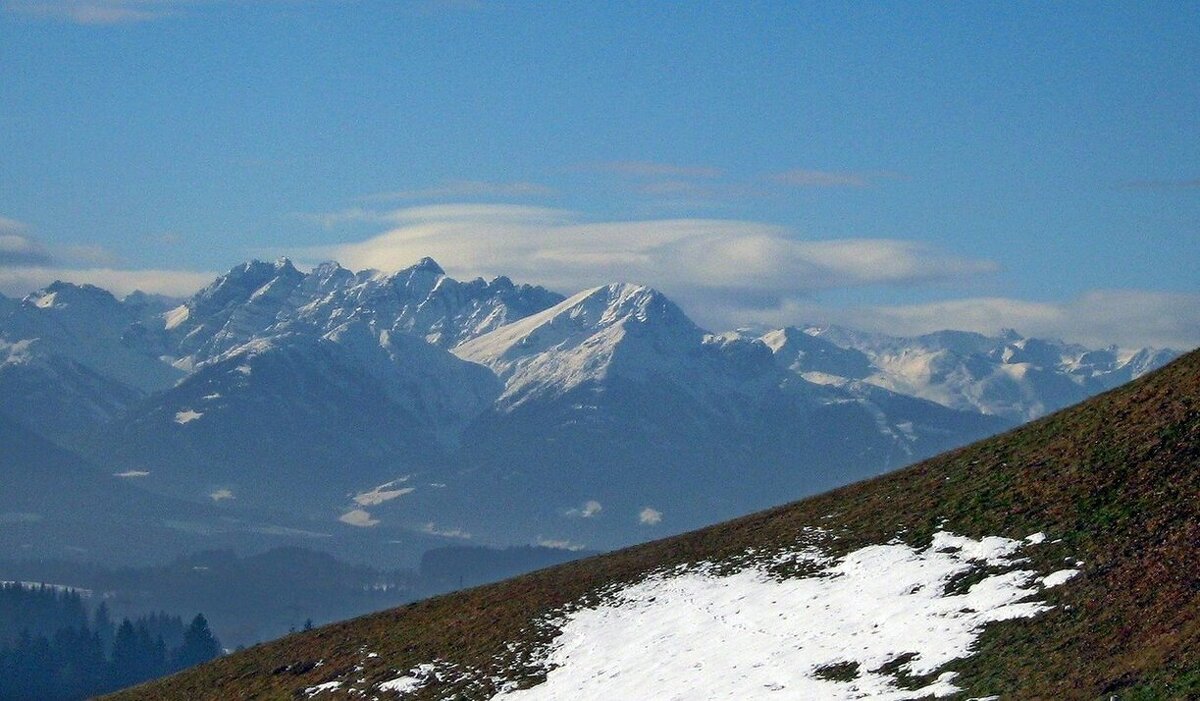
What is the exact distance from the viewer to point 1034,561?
5394 centimetres

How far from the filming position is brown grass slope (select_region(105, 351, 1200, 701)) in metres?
45.2

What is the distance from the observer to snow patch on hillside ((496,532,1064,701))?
1986 inches

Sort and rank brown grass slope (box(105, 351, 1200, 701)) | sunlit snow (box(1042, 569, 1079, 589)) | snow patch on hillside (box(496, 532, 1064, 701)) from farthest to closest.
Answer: sunlit snow (box(1042, 569, 1079, 589)), snow patch on hillside (box(496, 532, 1064, 701)), brown grass slope (box(105, 351, 1200, 701))

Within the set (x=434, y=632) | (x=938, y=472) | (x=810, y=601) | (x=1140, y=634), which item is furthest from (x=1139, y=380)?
(x=434, y=632)

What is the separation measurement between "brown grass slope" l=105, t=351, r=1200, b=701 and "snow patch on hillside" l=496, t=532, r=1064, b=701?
1296mm

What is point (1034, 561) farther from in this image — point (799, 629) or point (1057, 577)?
point (799, 629)

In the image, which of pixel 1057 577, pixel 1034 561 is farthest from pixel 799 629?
pixel 1057 577

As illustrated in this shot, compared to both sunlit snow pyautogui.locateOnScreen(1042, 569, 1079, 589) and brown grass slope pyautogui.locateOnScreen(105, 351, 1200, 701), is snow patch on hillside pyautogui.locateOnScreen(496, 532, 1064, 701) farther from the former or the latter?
brown grass slope pyautogui.locateOnScreen(105, 351, 1200, 701)

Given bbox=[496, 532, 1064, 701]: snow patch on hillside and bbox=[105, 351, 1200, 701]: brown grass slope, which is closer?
bbox=[105, 351, 1200, 701]: brown grass slope

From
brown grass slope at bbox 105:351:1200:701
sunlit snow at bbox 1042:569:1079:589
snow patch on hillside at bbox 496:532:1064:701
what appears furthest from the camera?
sunlit snow at bbox 1042:569:1079:589

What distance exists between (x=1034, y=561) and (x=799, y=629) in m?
8.45

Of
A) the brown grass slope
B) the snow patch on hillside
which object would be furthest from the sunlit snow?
the brown grass slope

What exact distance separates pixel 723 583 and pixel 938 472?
11.9m

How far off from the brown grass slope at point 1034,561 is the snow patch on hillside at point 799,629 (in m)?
1.30
